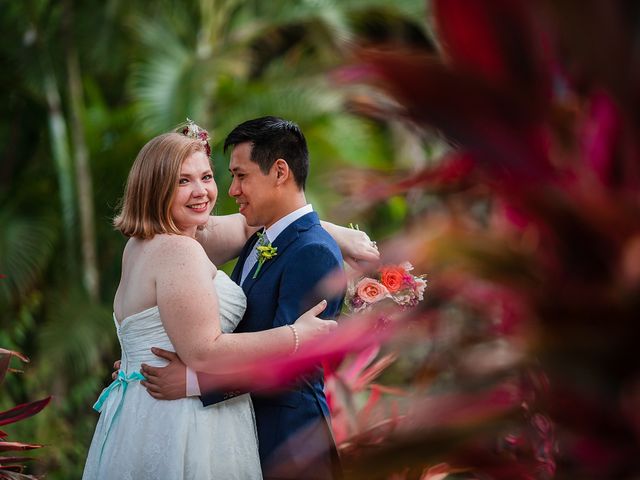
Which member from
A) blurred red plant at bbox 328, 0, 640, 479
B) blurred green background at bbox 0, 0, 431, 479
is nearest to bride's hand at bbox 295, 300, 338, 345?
blurred red plant at bbox 328, 0, 640, 479

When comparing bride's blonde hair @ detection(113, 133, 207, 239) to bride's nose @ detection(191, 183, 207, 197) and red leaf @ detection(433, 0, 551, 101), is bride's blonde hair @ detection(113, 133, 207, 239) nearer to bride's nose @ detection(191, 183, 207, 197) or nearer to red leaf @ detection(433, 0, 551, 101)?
bride's nose @ detection(191, 183, 207, 197)

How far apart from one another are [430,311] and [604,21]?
320 millimetres

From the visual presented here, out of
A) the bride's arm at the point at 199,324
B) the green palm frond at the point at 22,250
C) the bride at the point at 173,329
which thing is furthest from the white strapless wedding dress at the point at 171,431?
the green palm frond at the point at 22,250

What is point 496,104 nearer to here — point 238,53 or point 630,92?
point 630,92

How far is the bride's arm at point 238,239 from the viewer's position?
11.5 ft

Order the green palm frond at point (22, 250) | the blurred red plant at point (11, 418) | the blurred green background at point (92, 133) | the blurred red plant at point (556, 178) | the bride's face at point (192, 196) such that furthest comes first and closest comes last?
1. the green palm frond at point (22, 250)
2. the blurred green background at point (92, 133)
3. the bride's face at point (192, 196)
4. the blurred red plant at point (11, 418)
5. the blurred red plant at point (556, 178)

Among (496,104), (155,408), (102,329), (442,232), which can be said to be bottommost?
(102,329)

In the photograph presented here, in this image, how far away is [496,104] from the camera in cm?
76

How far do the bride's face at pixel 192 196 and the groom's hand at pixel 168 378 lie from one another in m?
0.44

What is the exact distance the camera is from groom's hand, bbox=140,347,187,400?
3.08 metres

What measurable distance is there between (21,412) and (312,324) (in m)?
0.94

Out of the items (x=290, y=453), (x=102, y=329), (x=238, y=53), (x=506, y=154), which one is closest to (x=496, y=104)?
(x=506, y=154)

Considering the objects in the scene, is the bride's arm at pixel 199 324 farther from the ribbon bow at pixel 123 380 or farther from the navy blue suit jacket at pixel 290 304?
the ribbon bow at pixel 123 380

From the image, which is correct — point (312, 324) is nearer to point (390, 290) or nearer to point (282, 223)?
point (390, 290)
